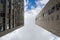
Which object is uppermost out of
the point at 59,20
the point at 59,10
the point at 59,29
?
the point at 59,10

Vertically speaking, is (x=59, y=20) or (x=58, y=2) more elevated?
(x=58, y=2)

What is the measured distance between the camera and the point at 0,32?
30531 mm

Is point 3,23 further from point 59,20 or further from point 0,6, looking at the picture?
point 59,20

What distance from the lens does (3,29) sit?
3306cm

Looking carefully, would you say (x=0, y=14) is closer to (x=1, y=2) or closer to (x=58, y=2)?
(x=1, y=2)

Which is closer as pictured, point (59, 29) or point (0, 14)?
point (0, 14)

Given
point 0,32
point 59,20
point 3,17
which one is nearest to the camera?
point 0,32

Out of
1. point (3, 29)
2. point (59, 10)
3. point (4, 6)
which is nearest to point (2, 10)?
point (4, 6)

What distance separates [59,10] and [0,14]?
1386 cm

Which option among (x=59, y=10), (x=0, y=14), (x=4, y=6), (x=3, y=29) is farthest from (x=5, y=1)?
(x=59, y=10)

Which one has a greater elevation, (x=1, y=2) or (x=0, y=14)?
(x=1, y=2)

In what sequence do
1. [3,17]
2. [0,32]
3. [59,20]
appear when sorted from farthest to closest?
[59,20] < [3,17] < [0,32]

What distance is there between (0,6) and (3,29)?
5.62 meters

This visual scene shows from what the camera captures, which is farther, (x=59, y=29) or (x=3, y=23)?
(x=59, y=29)
